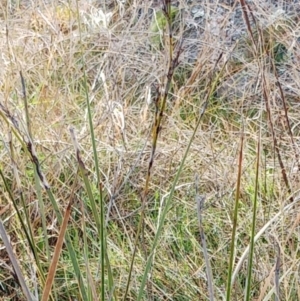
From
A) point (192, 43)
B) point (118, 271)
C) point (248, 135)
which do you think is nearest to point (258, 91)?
point (248, 135)

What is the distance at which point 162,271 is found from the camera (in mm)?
1124

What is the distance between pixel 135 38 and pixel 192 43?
0.63ft

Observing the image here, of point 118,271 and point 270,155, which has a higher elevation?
point 270,155

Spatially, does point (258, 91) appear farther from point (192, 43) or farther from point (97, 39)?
point (97, 39)

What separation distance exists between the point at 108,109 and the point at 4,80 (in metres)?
0.31

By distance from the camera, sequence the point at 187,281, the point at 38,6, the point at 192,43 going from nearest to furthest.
A: the point at 187,281 < the point at 192,43 < the point at 38,6

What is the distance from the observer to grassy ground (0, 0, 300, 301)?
3.46 ft

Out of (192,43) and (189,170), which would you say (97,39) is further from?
(189,170)

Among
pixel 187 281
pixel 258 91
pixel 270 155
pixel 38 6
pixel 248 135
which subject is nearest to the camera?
pixel 187 281

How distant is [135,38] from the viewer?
6.72ft

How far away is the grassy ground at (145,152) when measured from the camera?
105 cm

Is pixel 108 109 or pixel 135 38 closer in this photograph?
pixel 108 109

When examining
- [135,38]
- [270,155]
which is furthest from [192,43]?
[270,155]

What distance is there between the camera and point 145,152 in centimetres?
149
